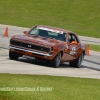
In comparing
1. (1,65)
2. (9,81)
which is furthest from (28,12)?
(9,81)

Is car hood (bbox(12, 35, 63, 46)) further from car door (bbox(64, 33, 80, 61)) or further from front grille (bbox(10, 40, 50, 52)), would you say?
car door (bbox(64, 33, 80, 61))

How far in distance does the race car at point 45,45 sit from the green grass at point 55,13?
30762mm

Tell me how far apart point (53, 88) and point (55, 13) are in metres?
46.9

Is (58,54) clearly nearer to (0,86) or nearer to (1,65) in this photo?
(1,65)

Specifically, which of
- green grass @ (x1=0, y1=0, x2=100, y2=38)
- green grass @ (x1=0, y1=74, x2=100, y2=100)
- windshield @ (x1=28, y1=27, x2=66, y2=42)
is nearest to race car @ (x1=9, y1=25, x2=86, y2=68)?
windshield @ (x1=28, y1=27, x2=66, y2=42)

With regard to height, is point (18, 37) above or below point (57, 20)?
above

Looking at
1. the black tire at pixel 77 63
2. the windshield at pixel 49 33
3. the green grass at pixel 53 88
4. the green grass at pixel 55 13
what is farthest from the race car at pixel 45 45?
the green grass at pixel 55 13

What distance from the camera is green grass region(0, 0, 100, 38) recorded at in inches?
2058

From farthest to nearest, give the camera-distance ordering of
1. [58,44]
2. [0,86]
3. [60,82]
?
[58,44] → [60,82] → [0,86]

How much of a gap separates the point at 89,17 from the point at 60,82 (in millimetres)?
45264

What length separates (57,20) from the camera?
54.9m

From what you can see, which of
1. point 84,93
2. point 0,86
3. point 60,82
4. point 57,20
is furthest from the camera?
point 57,20

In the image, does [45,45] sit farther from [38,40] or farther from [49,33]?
[49,33]

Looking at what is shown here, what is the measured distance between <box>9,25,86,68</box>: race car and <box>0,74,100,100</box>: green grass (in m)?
3.61
